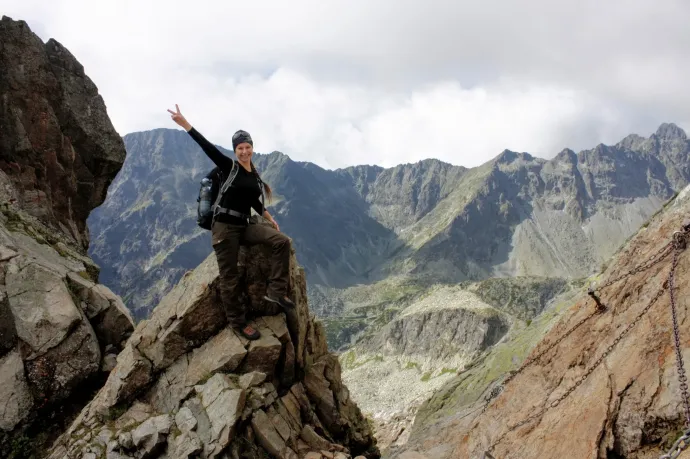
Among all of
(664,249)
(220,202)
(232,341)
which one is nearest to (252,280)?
(232,341)

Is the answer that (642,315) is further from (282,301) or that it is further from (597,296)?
(282,301)

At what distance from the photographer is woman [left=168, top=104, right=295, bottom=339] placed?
15.5 meters

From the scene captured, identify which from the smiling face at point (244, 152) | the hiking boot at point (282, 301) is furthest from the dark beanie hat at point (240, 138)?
the hiking boot at point (282, 301)

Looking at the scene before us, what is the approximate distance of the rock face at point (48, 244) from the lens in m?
16.9

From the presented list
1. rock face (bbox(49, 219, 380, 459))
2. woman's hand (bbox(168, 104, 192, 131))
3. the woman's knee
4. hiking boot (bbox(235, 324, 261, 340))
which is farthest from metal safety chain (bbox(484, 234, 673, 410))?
woman's hand (bbox(168, 104, 192, 131))

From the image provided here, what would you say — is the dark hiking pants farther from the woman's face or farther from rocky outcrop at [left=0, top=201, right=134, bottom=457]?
rocky outcrop at [left=0, top=201, right=134, bottom=457]

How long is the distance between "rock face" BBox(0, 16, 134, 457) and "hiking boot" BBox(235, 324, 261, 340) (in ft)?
23.5

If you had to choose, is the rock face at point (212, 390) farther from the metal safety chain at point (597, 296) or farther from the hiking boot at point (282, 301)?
the metal safety chain at point (597, 296)

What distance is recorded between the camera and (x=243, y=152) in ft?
50.8

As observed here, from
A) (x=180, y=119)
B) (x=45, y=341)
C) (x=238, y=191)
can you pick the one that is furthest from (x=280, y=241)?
(x=45, y=341)

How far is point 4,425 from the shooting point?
15750 mm

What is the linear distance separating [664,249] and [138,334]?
20.1m

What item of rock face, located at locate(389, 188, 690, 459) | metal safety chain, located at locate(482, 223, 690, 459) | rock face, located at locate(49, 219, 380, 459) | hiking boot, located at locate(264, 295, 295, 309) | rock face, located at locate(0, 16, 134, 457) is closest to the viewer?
metal safety chain, located at locate(482, 223, 690, 459)

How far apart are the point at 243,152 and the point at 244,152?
0.12 feet
